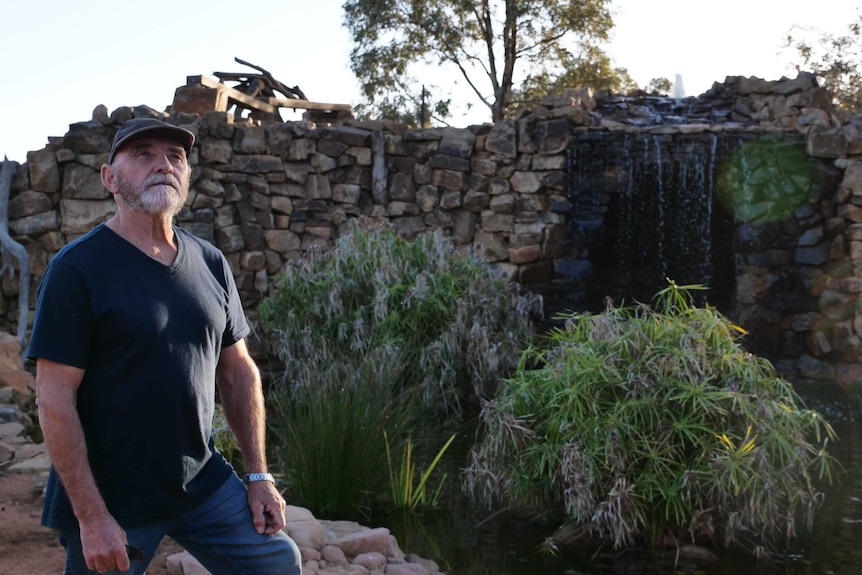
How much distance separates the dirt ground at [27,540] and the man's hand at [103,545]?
1.83 meters

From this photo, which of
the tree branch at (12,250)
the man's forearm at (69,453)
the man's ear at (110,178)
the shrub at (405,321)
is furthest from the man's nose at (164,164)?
the tree branch at (12,250)

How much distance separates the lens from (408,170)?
10141mm

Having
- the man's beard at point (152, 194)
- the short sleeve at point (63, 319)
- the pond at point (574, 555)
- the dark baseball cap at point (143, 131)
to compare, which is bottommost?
the pond at point (574, 555)

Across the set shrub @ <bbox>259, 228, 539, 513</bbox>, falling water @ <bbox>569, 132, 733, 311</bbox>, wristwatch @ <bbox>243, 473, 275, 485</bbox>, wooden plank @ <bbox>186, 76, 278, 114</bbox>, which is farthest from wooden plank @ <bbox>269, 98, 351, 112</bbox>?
wristwatch @ <bbox>243, 473, 275, 485</bbox>

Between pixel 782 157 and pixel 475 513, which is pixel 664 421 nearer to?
pixel 475 513

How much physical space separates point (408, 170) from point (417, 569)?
6.34m

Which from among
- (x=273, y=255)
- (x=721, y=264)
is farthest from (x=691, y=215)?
(x=273, y=255)

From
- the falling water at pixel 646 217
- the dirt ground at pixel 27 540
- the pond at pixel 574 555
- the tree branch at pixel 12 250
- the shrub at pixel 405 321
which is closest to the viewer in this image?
the dirt ground at pixel 27 540

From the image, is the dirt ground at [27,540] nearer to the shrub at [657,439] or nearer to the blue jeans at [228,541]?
the blue jeans at [228,541]

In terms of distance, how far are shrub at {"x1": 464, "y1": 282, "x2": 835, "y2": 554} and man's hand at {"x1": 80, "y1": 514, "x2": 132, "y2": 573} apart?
2.98 meters

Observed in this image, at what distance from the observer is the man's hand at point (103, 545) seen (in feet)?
6.89

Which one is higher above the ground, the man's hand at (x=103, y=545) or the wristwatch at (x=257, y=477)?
the wristwatch at (x=257, y=477)

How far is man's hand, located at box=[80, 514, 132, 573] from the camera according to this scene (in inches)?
82.7

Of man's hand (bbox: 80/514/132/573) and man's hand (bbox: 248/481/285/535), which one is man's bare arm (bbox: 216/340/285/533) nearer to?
man's hand (bbox: 248/481/285/535)
